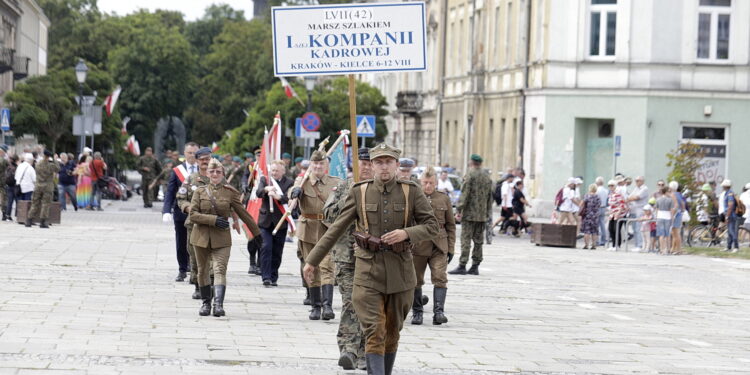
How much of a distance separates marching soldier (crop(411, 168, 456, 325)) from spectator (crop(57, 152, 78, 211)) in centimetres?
2571

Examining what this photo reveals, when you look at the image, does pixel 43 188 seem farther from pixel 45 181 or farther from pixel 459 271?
pixel 459 271

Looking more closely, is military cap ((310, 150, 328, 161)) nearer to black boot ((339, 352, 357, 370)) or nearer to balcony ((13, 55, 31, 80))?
black boot ((339, 352, 357, 370))

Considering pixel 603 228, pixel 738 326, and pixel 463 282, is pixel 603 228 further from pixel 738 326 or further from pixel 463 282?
pixel 738 326

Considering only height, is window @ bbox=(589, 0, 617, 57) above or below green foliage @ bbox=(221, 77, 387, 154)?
above

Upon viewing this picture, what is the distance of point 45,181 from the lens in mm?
30734

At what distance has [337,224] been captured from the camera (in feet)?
32.8

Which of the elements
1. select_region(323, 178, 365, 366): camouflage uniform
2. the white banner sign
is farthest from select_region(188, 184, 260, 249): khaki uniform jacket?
the white banner sign

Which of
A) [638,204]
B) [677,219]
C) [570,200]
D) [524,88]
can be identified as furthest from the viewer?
[524,88]

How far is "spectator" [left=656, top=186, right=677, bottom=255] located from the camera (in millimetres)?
30453

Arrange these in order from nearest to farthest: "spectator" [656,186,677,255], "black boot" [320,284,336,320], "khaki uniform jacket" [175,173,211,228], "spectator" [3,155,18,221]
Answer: "black boot" [320,284,336,320], "khaki uniform jacket" [175,173,211,228], "spectator" [656,186,677,255], "spectator" [3,155,18,221]

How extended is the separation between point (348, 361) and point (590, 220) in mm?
22032

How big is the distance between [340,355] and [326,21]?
128 inches

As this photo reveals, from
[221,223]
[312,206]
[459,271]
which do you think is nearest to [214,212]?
[221,223]

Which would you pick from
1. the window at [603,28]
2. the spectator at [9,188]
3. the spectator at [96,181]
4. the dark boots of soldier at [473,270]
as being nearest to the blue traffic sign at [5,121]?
the spectator at [96,181]
